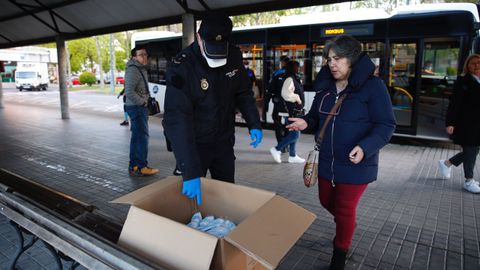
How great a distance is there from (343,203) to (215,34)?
5.15 ft

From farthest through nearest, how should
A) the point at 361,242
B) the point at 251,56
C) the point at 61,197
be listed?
the point at 251,56 → the point at 361,242 → the point at 61,197

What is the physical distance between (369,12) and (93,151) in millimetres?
7195

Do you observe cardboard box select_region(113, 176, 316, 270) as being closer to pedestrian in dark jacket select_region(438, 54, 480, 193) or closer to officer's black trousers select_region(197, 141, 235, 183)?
officer's black trousers select_region(197, 141, 235, 183)

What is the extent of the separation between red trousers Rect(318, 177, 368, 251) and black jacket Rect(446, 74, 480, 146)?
2.99 m

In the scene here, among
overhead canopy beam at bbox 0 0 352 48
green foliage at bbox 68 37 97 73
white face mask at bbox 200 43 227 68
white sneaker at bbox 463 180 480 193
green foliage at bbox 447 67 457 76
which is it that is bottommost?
white sneaker at bbox 463 180 480 193

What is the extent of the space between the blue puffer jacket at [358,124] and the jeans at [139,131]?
3734mm

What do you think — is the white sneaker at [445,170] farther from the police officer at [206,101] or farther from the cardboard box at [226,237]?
the cardboard box at [226,237]

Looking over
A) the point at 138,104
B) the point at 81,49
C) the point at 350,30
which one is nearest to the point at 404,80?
the point at 350,30

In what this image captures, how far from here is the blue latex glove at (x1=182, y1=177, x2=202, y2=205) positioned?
216 cm

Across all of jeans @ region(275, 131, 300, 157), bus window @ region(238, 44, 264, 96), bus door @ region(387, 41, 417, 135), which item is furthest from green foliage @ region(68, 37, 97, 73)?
jeans @ region(275, 131, 300, 157)

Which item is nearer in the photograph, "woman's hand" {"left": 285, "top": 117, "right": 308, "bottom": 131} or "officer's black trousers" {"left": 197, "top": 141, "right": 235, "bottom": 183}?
"officer's black trousers" {"left": 197, "top": 141, "right": 235, "bottom": 183}

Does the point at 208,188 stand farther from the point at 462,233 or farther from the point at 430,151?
the point at 430,151

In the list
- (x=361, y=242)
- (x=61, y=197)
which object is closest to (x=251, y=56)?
(x=361, y=242)

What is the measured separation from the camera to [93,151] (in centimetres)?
794
